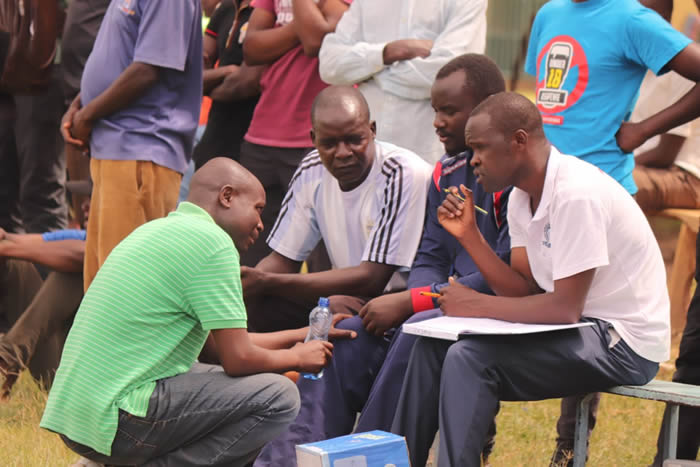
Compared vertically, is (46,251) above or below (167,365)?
below

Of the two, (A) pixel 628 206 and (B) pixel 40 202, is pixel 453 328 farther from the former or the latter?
(B) pixel 40 202

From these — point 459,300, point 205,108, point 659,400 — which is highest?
point 459,300

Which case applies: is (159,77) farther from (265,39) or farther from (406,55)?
(406,55)

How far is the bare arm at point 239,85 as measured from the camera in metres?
5.87

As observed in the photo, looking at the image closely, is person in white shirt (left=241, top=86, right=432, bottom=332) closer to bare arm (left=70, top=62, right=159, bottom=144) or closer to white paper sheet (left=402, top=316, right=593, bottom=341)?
white paper sheet (left=402, top=316, right=593, bottom=341)

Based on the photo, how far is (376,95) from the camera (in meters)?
5.18

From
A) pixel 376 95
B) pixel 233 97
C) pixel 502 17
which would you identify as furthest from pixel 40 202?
pixel 502 17

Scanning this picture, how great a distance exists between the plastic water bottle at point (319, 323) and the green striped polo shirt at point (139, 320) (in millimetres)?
654

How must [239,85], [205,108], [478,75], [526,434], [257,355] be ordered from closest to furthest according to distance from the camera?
[257,355]
[478,75]
[526,434]
[239,85]
[205,108]

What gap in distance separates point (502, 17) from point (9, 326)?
46.1 ft

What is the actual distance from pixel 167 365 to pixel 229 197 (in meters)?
0.64

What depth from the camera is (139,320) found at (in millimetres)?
3406

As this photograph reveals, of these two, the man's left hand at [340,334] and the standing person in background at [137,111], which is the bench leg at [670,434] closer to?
the man's left hand at [340,334]

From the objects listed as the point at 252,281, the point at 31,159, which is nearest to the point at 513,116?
the point at 252,281
